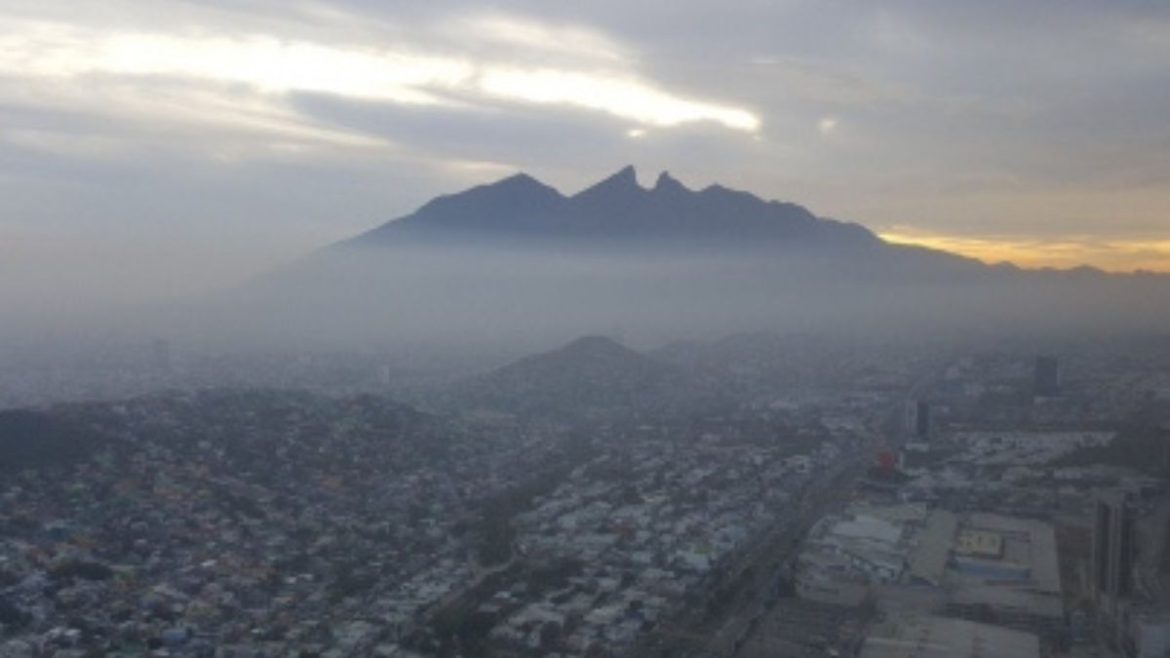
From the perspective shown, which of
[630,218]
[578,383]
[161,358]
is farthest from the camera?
[630,218]

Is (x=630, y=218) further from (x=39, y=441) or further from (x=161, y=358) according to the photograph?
(x=39, y=441)

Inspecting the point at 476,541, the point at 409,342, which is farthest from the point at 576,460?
the point at 409,342

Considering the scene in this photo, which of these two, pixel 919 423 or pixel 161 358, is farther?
pixel 161 358

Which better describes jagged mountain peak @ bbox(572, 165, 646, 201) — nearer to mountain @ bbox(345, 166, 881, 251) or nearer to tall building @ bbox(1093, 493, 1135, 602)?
mountain @ bbox(345, 166, 881, 251)

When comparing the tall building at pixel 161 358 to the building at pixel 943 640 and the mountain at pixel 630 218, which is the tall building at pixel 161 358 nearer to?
the building at pixel 943 640

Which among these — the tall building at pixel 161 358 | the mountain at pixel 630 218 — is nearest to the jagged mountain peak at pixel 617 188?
the mountain at pixel 630 218

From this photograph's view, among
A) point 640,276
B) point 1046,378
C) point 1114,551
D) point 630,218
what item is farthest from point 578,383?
point 640,276
